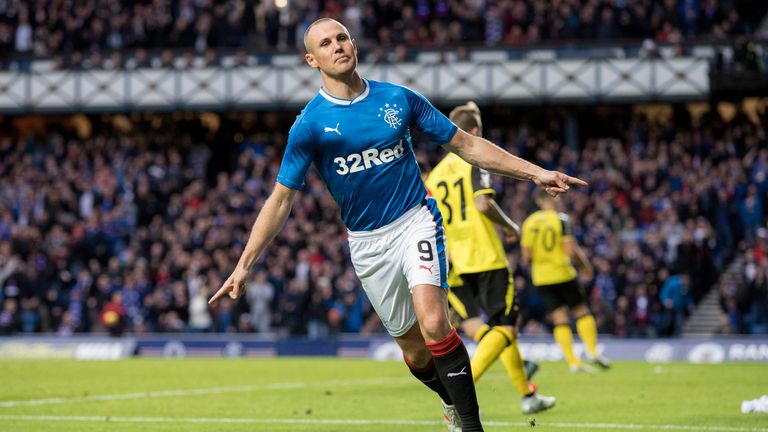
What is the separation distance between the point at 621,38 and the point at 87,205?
15.8 meters

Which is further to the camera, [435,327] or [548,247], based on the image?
[548,247]

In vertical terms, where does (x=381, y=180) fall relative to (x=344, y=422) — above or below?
above

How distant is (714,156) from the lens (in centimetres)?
3127

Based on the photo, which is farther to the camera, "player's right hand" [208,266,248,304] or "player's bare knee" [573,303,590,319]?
"player's bare knee" [573,303,590,319]

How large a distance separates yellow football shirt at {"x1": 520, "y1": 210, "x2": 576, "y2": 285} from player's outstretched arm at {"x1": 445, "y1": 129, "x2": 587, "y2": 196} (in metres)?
10.5

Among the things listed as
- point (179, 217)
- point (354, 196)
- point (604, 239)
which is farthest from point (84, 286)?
point (354, 196)

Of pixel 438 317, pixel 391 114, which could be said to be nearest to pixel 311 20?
pixel 391 114

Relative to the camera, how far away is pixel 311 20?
122ft

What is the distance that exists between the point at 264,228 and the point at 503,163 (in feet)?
5.32

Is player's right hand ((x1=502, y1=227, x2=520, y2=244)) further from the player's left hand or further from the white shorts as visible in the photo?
the player's left hand

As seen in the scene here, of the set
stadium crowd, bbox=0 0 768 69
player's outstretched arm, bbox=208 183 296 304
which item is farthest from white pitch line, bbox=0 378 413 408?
stadium crowd, bbox=0 0 768 69

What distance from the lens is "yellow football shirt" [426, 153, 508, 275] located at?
1241 cm

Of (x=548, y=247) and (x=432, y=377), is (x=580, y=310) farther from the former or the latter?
(x=432, y=377)

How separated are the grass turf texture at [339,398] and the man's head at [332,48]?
311cm
